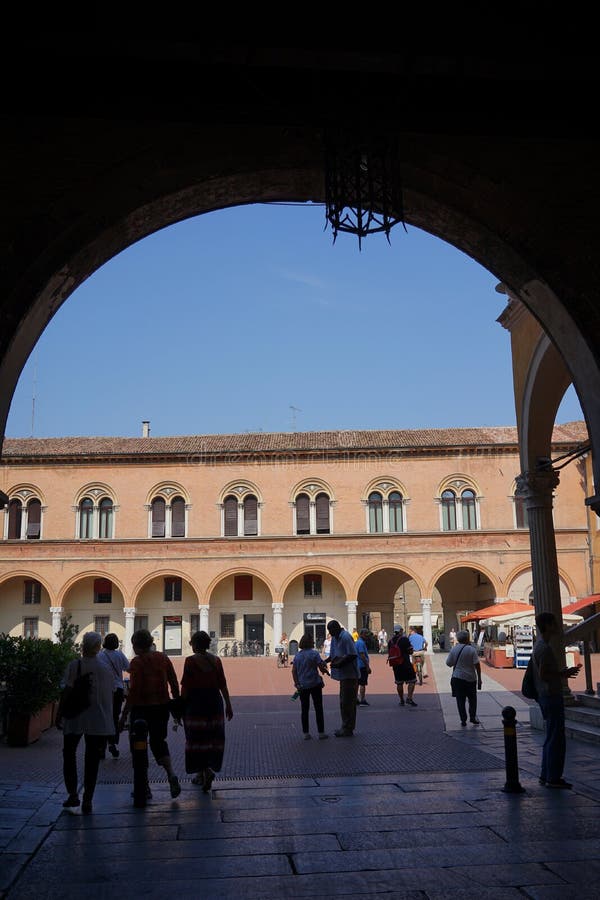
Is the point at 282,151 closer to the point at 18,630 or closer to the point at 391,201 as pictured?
the point at 391,201

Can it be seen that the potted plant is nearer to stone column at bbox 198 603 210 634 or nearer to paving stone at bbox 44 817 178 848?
paving stone at bbox 44 817 178 848

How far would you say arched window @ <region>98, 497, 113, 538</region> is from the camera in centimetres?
3831

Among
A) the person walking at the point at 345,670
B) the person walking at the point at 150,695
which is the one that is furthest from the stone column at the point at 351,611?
the person walking at the point at 150,695

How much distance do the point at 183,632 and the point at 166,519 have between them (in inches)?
193

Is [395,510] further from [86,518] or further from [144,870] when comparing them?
[144,870]

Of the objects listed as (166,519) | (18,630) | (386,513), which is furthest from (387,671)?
(18,630)

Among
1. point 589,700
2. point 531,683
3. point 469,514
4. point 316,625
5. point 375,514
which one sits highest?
point 375,514

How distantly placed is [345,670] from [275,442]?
90.6 ft

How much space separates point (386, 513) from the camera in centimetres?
3800

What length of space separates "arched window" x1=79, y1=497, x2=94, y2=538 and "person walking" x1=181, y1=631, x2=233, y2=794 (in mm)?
31537

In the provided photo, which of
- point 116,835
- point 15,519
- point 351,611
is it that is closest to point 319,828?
point 116,835

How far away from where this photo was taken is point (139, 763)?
7234mm

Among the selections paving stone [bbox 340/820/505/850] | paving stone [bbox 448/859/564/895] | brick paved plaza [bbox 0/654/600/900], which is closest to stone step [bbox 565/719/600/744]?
brick paved plaza [bbox 0/654/600/900]

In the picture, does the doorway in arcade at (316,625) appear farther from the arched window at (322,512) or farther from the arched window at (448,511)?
the arched window at (448,511)
